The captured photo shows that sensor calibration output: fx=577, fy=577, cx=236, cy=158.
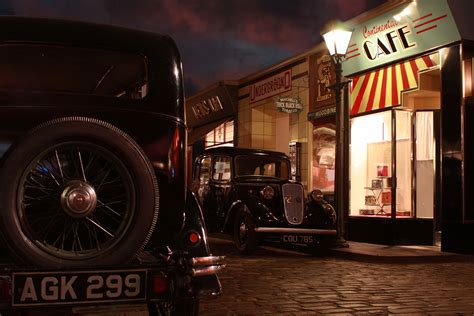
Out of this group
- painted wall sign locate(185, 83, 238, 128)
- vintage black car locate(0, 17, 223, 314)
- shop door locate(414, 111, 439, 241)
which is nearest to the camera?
vintage black car locate(0, 17, 223, 314)

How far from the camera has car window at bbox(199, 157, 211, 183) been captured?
1220cm

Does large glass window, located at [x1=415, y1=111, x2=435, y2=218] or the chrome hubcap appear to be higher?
large glass window, located at [x1=415, y1=111, x2=435, y2=218]

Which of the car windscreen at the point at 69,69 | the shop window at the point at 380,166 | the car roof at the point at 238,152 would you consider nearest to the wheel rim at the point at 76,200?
the car windscreen at the point at 69,69

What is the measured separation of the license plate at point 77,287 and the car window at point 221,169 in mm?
8440

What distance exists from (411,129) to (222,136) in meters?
11.6

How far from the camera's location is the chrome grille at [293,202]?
10484 mm

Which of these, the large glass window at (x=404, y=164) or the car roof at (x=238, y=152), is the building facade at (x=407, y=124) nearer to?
the large glass window at (x=404, y=164)

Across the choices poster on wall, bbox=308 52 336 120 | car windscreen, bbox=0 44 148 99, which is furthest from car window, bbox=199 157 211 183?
car windscreen, bbox=0 44 148 99

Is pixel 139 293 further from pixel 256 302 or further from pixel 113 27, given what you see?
pixel 256 302

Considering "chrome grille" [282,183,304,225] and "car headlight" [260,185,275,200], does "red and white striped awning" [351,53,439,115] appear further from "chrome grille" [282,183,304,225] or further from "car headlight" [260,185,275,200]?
"car headlight" [260,185,275,200]

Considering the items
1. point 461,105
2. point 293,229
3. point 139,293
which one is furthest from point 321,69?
point 139,293

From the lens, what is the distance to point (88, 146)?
3193 mm

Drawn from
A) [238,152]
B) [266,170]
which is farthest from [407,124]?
[238,152]

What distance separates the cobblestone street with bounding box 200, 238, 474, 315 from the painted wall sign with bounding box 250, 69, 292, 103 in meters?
8.39
